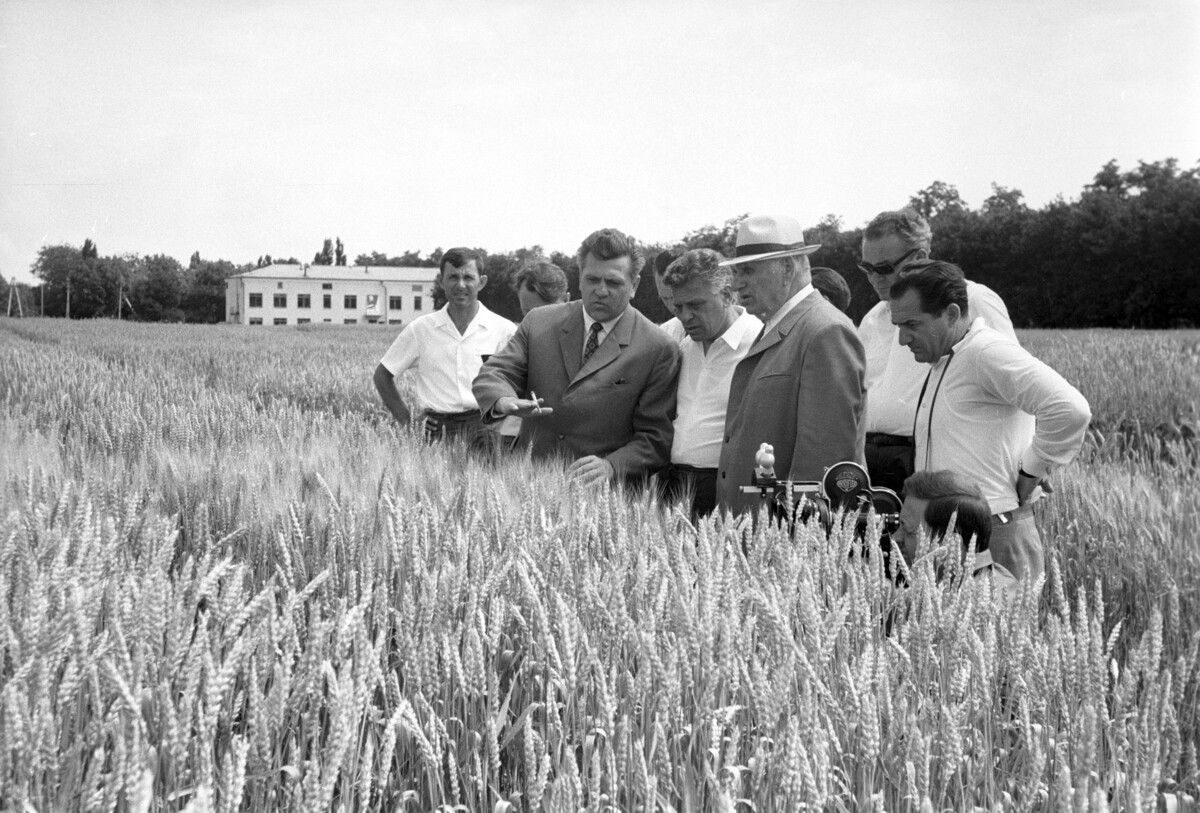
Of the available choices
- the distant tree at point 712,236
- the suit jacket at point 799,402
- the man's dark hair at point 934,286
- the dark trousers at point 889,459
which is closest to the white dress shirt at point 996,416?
the man's dark hair at point 934,286

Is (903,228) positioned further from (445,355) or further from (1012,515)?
(445,355)

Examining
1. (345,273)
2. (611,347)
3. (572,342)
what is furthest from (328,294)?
(611,347)

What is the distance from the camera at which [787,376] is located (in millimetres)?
3729

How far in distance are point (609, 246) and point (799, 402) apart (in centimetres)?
124

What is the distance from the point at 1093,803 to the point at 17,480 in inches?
91.8

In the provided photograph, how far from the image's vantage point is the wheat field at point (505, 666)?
1264 millimetres

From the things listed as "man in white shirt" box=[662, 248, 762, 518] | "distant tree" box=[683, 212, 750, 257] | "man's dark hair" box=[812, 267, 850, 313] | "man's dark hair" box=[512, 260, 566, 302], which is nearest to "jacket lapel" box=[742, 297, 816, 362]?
"man in white shirt" box=[662, 248, 762, 518]

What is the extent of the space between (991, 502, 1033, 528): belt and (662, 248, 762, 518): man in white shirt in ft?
3.73

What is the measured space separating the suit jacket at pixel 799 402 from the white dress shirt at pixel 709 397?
1.01 ft

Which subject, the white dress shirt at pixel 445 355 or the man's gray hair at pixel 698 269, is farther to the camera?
the white dress shirt at pixel 445 355

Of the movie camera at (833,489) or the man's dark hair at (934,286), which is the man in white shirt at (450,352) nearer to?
the man's dark hair at (934,286)

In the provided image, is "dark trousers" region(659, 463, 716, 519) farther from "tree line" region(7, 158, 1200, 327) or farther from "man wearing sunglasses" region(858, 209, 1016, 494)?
"tree line" region(7, 158, 1200, 327)

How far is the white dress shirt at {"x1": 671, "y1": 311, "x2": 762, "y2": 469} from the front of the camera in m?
4.27

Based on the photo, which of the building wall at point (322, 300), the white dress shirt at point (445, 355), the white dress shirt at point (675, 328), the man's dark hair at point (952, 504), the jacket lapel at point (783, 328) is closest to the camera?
the man's dark hair at point (952, 504)
